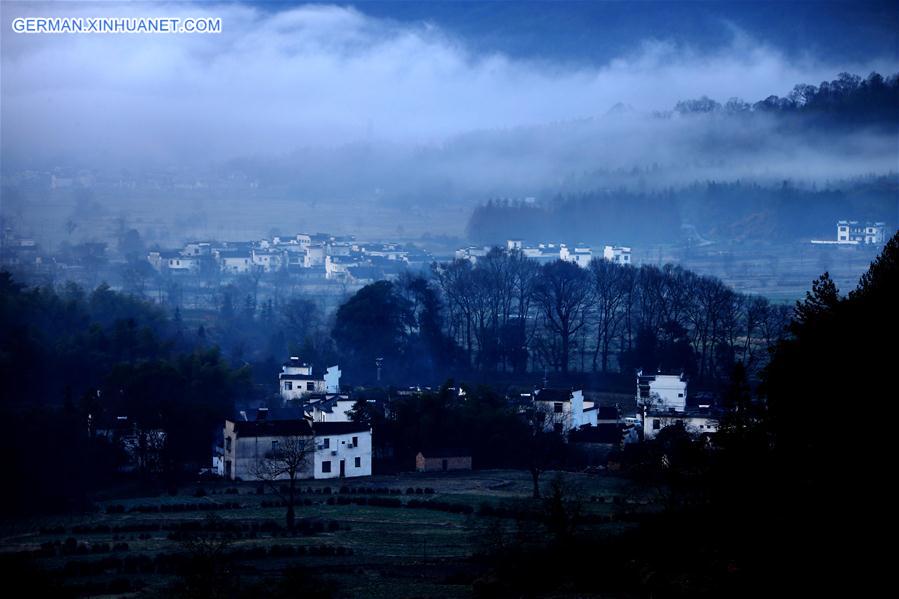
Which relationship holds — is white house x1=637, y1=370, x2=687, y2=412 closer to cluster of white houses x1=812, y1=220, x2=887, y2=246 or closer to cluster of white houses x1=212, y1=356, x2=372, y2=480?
cluster of white houses x1=212, y1=356, x2=372, y2=480

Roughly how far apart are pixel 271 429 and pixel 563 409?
5004mm

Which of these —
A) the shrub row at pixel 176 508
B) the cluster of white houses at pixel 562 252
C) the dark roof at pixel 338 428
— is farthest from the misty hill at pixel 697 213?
the shrub row at pixel 176 508

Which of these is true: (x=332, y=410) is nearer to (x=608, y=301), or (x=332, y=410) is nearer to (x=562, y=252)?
(x=608, y=301)

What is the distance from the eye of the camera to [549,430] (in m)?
20.5

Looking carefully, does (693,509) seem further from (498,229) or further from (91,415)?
(498,229)

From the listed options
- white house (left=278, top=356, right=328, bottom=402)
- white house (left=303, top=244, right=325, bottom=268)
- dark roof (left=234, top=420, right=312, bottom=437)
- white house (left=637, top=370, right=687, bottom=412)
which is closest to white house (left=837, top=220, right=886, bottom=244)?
white house (left=303, top=244, right=325, bottom=268)

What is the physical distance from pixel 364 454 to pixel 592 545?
733cm

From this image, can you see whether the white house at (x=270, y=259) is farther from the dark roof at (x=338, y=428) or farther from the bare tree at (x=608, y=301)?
the dark roof at (x=338, y=428)

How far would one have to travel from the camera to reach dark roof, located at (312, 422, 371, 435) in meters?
18.6

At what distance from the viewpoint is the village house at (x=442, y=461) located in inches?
757

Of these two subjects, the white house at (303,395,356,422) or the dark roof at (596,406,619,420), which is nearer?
the white house at (303,395,356,422)

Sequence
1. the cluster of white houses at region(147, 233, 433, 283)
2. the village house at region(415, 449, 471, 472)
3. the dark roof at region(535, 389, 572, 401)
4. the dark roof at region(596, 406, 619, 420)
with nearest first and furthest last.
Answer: the village house at region(415, 449, 471, 472) → the dark roof at region(535, 389, 572, 401) → the dark roof at region(596, 406, 619, 420) → the cluster of white houses at region(147, 233, 433, 283)

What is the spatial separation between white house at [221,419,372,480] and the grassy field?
1.50 ft

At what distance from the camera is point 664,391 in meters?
22.8
